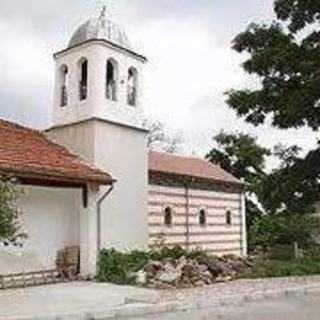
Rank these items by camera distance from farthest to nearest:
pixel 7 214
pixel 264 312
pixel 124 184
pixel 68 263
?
pixel 124 184 → pixel 68 263 → pixel 264 312 → pixel 7 214

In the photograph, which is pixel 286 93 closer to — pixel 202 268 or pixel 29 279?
pixel 202 268

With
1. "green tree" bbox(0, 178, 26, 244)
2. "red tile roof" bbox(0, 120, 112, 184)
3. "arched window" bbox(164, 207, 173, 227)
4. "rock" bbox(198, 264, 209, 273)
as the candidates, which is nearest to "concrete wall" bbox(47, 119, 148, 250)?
"red tile roof" bbox(0, 120, 112, 184)

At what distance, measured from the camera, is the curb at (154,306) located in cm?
Answer: 1193

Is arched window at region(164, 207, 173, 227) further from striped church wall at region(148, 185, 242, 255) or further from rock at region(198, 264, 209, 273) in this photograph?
rock at region(198, 264, 209, 273)

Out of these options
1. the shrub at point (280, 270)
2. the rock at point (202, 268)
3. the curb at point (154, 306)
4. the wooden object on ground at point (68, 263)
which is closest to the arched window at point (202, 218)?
the shrub at point (280, 270)

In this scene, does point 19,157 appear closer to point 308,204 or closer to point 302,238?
point 308,204

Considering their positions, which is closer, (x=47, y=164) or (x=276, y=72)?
(x=47, y=164)

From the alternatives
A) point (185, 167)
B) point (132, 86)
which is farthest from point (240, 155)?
point (132, 86)

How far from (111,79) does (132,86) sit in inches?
35.1

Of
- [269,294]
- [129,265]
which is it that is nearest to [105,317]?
[269,294]

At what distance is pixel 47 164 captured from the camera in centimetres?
1859

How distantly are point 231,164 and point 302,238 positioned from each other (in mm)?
7929

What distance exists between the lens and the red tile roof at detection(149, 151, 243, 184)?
26408 millimetres

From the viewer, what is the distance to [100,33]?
21.8 m
